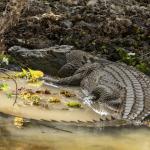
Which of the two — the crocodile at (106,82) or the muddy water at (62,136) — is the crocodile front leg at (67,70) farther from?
the muddy water at (62,136)

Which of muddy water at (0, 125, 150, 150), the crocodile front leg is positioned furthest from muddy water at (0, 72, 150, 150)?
the crocodile front leg

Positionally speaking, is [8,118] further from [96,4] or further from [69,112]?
[96,4]

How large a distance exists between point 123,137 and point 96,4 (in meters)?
6.44

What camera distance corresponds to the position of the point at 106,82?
9266 mm

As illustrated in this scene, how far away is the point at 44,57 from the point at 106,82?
5.63ft

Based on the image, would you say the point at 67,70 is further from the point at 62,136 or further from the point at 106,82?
the point at 62,136

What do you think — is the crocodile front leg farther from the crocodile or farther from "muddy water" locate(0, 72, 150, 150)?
"muddy water" locate(0, 72, 150, 150)

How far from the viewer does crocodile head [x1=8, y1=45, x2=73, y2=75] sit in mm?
10375

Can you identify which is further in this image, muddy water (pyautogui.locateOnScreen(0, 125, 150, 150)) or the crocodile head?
the crocodile head

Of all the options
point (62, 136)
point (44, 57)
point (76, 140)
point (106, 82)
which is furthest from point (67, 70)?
point (76, 140)

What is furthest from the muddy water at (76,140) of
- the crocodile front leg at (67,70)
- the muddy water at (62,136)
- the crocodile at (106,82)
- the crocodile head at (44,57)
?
the crocodile head at (44,57)

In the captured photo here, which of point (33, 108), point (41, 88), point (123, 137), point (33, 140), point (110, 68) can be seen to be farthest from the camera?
point (110, 68)

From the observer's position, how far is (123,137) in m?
6.91

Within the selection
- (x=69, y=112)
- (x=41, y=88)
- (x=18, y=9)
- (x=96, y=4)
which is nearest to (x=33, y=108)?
(x=69, y=112)
